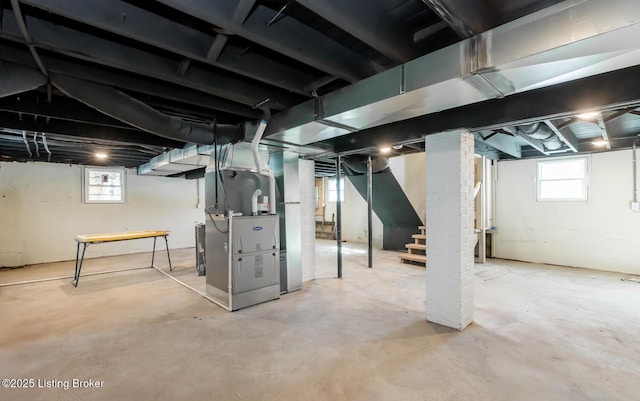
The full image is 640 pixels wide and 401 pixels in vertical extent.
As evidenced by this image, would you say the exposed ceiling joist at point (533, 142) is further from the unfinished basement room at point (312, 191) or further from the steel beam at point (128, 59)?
the steel beam at point (128, 59)

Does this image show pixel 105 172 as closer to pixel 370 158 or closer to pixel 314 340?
pixel 370 158

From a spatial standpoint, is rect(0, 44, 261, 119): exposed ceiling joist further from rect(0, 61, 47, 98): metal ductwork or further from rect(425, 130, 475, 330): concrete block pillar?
rect(425, 130, 475, 330): concrete block pillar

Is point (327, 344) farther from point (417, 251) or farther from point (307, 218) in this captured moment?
point (417, 251)

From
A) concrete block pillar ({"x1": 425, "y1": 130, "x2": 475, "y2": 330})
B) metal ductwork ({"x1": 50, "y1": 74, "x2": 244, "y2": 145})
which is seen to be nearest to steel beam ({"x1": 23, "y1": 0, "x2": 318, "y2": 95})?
metal ductwork ({"x1": 50, "y1": 74, "x2": 244, "y2": 145})

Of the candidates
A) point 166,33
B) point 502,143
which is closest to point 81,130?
point 166,33

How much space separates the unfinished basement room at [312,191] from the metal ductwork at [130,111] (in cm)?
1

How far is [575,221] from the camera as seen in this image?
17.5 feet

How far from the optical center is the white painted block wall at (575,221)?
16.0ft

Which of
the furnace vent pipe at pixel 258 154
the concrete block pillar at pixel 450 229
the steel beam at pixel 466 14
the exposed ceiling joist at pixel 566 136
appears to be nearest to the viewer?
the steel beam at pixel 466 14

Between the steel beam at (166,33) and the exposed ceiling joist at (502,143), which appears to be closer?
the steel beam at (166,33)

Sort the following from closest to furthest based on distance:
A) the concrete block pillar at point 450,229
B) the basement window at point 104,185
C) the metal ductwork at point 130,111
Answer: the metal ductwork at point 130,111 < the concrete block pillar at point 450,229 < the basement window at point 104,185

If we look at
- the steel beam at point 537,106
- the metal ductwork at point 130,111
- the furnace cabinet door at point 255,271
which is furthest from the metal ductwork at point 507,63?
the furnace cabinet door at point 255,271

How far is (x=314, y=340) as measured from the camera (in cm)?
256

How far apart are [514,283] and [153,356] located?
15.6 ft
